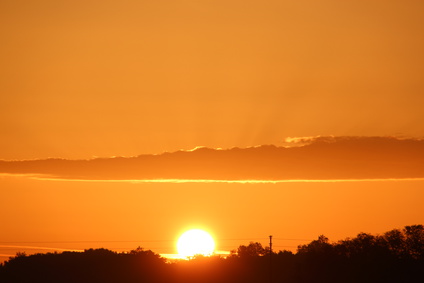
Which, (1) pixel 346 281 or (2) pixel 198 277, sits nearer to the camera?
(1) pixel 346 281

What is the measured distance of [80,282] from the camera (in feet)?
655

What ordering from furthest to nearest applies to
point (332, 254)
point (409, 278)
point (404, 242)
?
point (404, 242) → point (332, 254) → point (409, 278)

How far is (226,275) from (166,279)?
12.4m

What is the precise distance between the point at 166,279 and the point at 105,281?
12.7 meters

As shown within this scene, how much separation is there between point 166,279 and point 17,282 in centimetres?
3146

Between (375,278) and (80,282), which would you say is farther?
(80,282)

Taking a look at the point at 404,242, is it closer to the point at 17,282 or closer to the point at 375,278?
the point at 375,278

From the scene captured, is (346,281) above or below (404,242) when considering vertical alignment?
below

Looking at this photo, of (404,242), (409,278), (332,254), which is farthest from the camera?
(404,242)

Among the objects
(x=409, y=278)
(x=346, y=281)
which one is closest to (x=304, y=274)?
(x=346, y=281)

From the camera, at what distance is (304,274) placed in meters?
170

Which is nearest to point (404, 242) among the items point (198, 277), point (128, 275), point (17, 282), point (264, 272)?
point (264, 272)

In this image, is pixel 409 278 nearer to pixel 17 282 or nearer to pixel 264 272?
pixel 264 272

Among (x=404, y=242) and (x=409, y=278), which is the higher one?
(x=404, y=242)
